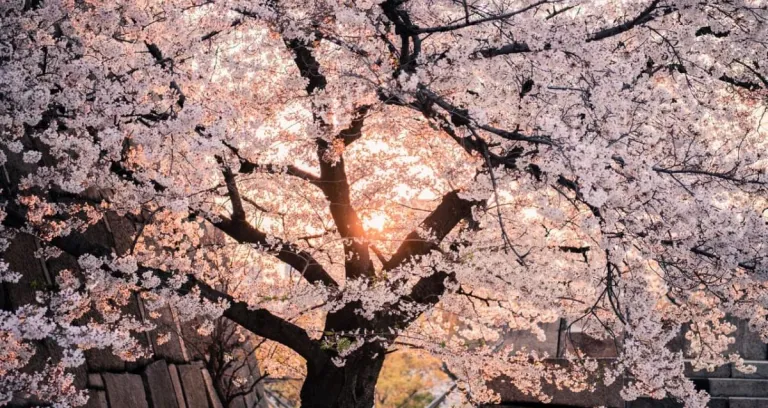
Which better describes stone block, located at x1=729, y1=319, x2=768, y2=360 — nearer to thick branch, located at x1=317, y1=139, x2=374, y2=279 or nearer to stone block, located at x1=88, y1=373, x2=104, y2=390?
thick branch, located at x1=317, y1=139, x2=374, y2=279

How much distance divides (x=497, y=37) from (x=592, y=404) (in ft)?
22.3

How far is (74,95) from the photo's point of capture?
291 inches

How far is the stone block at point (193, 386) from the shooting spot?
11.6 metres

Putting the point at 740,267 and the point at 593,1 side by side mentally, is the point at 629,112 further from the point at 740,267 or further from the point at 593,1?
the point at 593,1

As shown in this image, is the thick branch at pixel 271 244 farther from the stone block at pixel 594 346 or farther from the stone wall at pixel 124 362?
the stone block at pixel 594 346

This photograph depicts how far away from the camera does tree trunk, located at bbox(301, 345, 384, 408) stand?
1015 centimetres

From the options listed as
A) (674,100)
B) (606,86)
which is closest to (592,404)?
(674,100)

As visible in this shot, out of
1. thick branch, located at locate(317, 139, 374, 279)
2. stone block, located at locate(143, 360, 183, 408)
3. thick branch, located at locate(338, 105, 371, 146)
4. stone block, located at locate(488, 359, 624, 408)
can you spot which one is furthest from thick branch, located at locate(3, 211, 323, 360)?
stone block, located at locate(488, 359, 624, 408)

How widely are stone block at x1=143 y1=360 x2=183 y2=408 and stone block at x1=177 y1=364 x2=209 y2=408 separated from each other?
1.69 feet

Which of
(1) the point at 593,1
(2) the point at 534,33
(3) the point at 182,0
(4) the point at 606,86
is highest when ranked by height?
(3) the point at 182,0

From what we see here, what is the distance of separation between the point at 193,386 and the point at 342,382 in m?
2.81

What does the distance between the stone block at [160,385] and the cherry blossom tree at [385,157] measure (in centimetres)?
85

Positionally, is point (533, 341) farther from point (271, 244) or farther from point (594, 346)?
point (271, 244)

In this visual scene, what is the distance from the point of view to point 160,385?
10.7 meters
